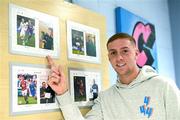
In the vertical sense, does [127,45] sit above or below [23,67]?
above

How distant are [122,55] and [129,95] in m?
0.23

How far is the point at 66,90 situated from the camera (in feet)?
4.41

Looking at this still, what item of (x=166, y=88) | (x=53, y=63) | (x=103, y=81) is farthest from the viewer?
(x=103, y=81)

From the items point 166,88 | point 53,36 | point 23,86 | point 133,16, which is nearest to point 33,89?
point 23,86

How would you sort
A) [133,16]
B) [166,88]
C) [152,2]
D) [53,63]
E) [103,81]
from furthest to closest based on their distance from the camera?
[152,2], [133,16], [103,81], [166,88], [53,63]

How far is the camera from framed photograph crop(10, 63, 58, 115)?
112 cm

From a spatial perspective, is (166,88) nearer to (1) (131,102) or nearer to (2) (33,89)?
(1) (131,102)

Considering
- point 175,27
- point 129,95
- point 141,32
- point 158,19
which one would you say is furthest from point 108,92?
point 175,27

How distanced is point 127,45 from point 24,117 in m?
0.69

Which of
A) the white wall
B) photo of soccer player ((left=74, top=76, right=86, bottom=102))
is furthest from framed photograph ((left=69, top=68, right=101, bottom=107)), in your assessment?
the white wall

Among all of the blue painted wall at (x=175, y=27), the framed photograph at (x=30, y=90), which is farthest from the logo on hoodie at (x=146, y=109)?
the blue painted wall at (x=175, y=27)

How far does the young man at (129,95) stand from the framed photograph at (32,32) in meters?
0.14

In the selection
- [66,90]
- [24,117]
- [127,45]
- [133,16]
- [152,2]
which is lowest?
[24,117]

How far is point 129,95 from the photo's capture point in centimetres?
150
